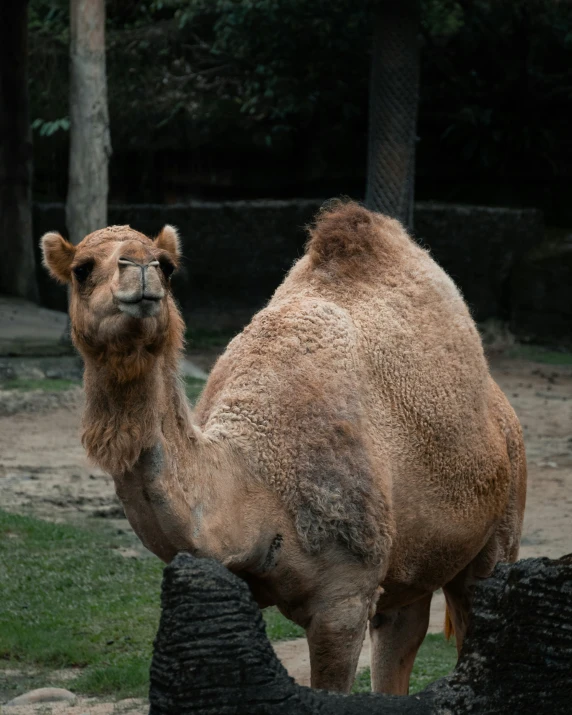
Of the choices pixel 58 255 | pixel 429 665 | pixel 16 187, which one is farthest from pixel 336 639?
pixel 16 187

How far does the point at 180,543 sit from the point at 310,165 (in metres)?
14.1

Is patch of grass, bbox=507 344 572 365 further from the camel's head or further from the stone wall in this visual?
the camel's head

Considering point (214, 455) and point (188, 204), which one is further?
point (188, 204)

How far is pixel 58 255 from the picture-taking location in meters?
3.56

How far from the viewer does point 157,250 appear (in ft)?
10.9

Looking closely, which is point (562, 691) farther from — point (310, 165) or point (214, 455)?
point (310, 165)

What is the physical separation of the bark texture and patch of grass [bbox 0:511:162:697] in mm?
3270

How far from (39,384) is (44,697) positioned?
23.7ft

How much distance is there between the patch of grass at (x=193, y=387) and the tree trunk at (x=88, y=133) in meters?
1.81

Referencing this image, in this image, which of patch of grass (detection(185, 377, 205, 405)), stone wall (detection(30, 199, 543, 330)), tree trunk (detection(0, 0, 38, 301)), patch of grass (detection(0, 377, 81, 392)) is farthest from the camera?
tree trunk (detection(0, 0, 38, 301))

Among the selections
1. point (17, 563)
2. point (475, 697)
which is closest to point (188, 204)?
point (17, 563)

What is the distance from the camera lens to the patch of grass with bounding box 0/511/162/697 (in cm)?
554

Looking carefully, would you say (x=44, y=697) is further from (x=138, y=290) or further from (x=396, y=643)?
(x=138, y=290)

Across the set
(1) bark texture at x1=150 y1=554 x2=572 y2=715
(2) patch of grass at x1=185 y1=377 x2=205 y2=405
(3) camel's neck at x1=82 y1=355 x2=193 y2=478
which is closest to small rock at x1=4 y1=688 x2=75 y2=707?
(3) camel's neck at x1=82 y1=355 x2=193 y2=478
